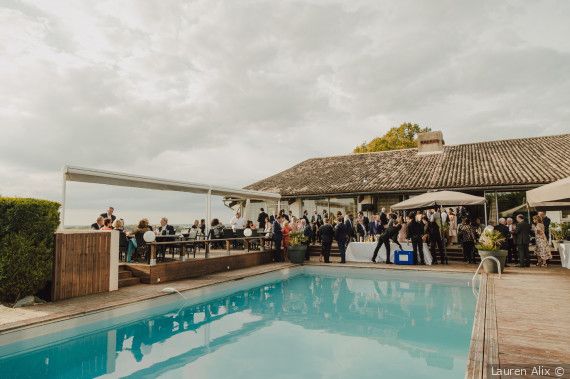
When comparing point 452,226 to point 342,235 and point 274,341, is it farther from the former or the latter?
point 274,341

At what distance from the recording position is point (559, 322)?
16.0ft

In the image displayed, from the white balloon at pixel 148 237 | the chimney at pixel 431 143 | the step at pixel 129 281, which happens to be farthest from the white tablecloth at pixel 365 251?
the chimney at pixel 431 143

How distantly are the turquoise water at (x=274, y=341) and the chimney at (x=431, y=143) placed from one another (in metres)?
14.2

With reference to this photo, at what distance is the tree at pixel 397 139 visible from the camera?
28703 mm

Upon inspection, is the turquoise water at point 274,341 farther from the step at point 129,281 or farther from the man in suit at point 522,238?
the man in suit at point 522,238

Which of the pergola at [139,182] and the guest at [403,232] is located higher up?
the pergola at [139,182]

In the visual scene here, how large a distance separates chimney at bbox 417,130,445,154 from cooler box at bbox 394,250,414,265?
11.2 metres

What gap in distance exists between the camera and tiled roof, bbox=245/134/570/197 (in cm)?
1555

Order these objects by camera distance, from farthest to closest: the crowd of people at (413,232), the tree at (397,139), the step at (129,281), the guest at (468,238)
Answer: the tree at (397,139) → the guest at (468,238) → the crowd of people at (413,232) → the step at (129,281)

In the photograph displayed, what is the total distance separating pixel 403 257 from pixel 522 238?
3.65 m

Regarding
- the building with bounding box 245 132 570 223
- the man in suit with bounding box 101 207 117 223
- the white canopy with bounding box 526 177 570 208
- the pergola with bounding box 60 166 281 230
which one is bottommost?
the man in suit with bounding box 101 207 117 223

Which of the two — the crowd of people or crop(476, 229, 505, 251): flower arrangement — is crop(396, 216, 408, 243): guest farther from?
crop(476, 229, 505, 251): flower arrangement

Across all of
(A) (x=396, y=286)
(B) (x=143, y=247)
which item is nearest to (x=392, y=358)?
(A) (x=396, y=286)

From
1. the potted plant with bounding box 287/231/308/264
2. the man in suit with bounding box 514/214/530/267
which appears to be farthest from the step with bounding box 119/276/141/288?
the man in suit with bounding box 514/214/530/267
